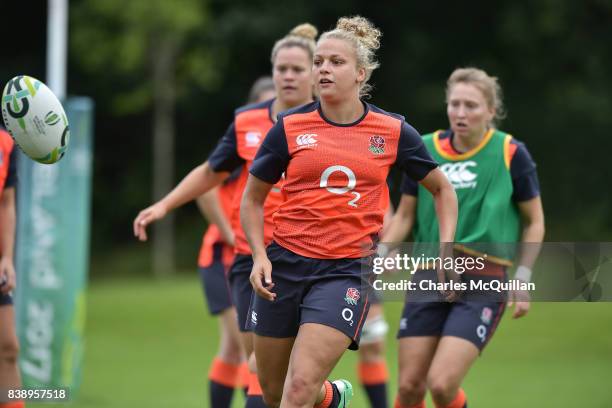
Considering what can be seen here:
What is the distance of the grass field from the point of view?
28.6 feet

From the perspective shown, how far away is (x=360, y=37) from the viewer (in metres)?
4.68

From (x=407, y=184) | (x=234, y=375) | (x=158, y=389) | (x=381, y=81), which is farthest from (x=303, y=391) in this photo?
(x=381, y=81)

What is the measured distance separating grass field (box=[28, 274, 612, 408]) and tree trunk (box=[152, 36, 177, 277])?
374cm

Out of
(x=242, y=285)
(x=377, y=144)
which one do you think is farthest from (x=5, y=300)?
(x=377, y=144)

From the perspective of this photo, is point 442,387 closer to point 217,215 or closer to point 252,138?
point 252,138

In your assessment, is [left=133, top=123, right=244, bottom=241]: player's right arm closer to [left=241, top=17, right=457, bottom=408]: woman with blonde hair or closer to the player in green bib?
[left=241, top=17, right=457, bottom=408]: woman with blonde hair

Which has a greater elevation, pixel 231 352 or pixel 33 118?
pixel 33 118

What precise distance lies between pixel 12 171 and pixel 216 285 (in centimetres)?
173

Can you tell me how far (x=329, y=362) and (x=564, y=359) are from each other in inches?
302

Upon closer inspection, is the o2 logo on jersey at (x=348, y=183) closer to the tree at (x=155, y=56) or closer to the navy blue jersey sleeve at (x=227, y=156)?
the navy blue jersey sleeve at (x=227, y=156)

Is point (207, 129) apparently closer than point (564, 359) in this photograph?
No

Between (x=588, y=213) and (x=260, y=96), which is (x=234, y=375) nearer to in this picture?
(x=260, y=96)

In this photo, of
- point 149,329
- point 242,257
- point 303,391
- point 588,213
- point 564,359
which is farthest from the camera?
point 588,213

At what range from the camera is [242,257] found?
18.6 ft
